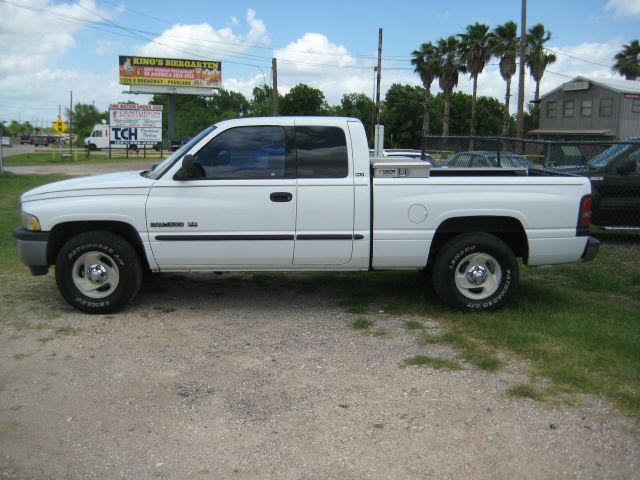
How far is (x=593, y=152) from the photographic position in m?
12.7

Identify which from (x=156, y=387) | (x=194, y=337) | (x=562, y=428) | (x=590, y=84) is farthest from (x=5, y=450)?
(x=590, y=84)

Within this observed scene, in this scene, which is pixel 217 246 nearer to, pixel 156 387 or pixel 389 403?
pixel 156 387

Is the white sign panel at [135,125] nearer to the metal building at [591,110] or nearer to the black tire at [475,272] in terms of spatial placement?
the metal building at [591,110]

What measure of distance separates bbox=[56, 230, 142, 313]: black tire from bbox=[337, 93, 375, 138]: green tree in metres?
58.0

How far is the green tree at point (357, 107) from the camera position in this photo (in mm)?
64750

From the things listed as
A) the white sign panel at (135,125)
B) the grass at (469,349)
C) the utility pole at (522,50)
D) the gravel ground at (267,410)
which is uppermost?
Answer: the utility pole at (522,50)

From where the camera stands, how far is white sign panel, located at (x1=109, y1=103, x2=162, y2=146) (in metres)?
44.5

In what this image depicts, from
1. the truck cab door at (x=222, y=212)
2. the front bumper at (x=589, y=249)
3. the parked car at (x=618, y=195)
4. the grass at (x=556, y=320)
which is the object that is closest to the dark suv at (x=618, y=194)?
the parked car at (x=618, y=195)

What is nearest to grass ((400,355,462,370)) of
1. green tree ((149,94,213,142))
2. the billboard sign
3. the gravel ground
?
the gravel ground

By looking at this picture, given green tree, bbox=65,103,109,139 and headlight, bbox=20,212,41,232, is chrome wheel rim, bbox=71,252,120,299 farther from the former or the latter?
green tree, bbox=65,103,109,139

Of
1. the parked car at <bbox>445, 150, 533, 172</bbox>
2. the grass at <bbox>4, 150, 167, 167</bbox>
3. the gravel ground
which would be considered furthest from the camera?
the grass at <bbox>4, 150, 167, 167</bbox>

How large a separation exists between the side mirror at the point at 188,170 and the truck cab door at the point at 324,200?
0.95 meters

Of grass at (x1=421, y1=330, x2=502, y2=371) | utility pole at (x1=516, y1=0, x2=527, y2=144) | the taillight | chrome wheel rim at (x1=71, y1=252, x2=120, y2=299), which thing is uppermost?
utility pole at (x1=516, y1=0, x2=527, y2=144)

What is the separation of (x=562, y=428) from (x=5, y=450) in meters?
3.37
